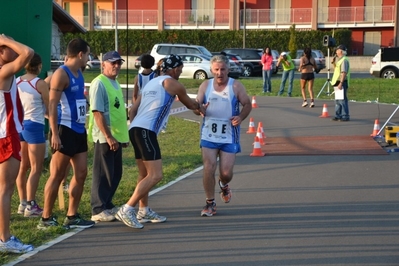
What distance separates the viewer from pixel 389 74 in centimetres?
3581

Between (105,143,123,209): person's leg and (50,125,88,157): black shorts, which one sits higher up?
(50,125,88,157): black shorts

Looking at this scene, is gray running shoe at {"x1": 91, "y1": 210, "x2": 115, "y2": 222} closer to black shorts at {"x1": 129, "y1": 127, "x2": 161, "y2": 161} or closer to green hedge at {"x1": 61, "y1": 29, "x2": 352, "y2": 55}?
black shorts at {"x1": 129, "y1": 127, "x2": 161, "y2": 161}

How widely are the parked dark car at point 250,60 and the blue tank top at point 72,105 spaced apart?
35.6 meters

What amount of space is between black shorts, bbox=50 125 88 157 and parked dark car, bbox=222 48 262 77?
117 feet

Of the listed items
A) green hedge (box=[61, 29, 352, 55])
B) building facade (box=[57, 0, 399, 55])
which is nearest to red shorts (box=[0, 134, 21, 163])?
green hedge (box=[61, 29, 352, 55])

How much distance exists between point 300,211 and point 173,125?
10.4 meters

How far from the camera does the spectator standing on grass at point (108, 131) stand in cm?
800

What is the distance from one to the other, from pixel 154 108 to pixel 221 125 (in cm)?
106

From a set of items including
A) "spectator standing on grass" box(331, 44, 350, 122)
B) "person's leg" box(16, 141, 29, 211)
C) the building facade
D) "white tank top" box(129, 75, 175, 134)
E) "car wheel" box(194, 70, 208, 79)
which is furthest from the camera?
the building facade

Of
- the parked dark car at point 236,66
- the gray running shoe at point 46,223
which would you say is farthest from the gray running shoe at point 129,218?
the parked dark car at point 236,66

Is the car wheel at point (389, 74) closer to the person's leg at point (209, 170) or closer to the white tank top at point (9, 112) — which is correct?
the person's leg at point (209, 170)

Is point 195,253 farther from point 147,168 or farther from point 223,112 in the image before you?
point 223,112

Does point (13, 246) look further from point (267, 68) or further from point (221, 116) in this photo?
point (267, 68)

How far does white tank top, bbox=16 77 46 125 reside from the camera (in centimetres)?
854
